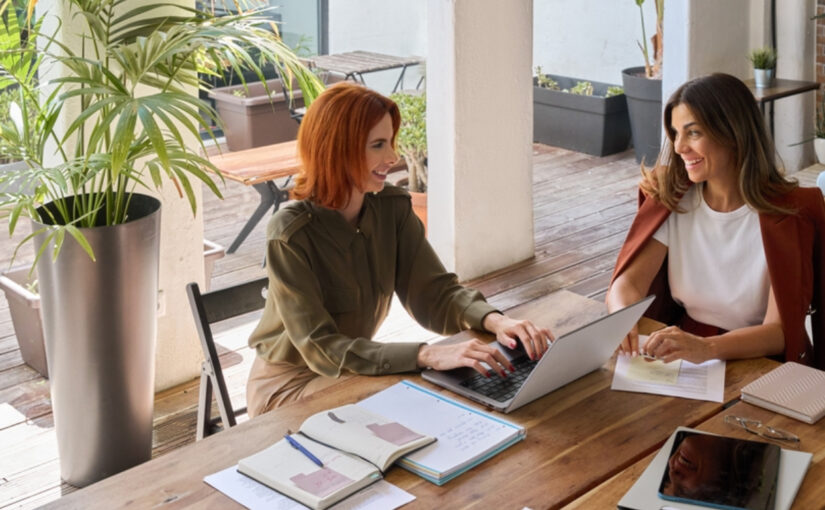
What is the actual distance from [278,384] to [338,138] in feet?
2.08

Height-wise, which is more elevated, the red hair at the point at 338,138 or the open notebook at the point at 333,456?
the red hair at the point at 338,138

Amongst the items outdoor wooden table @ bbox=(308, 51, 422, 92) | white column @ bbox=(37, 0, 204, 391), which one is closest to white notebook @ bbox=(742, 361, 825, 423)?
white column @ bbox=(37, 0, 204, 391)

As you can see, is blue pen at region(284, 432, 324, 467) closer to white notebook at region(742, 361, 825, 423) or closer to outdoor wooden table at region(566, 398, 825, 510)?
outdoor wooden table at region(566, 398, 825, 510)

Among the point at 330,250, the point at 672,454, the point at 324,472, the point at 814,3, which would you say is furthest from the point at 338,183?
the point at 814,3

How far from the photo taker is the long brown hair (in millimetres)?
2789

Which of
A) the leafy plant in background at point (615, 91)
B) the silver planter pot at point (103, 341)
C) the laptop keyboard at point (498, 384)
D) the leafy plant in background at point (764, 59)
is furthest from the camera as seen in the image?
the leafy plant in background at point (615, 91)

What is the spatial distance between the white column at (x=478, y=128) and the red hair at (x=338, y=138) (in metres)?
2.42

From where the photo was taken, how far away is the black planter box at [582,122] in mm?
7832

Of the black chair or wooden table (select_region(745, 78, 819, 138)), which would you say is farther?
wooden table (select_region(745, 78, 819, 138))

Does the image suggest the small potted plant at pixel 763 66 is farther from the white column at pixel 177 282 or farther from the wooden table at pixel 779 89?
the white column at pixel 177 282

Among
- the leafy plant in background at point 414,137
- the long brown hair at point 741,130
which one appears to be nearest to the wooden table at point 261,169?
the leafy plant in background at point 414,137

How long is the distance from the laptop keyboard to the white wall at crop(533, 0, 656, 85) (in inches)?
248

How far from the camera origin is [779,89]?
6.56 meters

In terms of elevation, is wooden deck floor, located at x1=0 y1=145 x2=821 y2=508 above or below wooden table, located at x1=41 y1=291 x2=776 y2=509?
below
